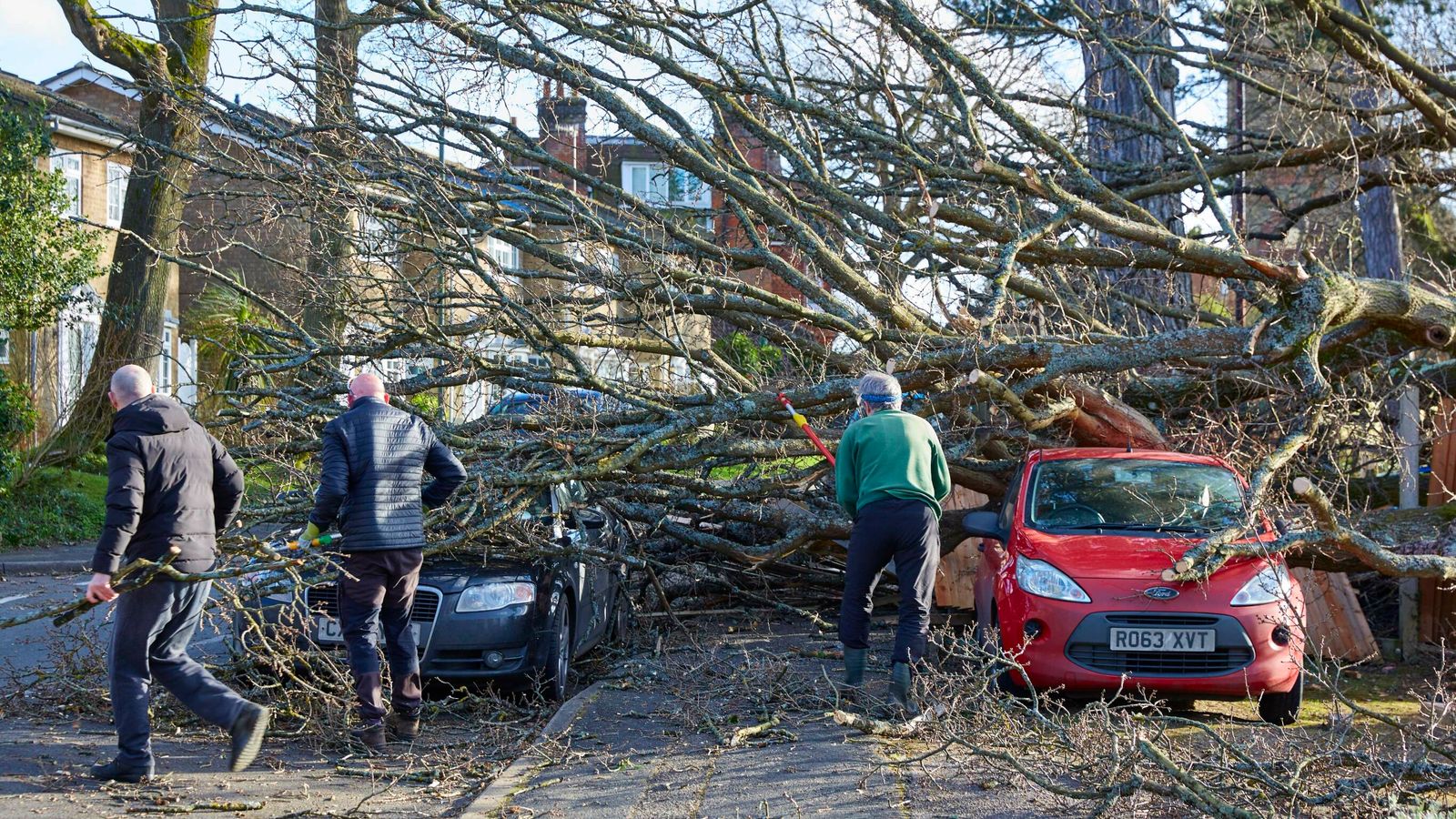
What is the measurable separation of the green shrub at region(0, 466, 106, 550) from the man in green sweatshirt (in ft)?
42.0

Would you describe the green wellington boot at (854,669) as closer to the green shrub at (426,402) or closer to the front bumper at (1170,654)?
the front bumper at (1170,654)

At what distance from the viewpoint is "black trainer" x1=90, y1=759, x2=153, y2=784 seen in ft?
19.0

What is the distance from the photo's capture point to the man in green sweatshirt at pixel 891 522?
7320mm

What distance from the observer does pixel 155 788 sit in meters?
5.74

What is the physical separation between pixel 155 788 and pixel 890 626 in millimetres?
6586

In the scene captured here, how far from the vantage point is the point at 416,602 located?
7484 mm

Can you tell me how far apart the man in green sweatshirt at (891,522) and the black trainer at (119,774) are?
3.75m

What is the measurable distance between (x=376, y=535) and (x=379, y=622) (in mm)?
571

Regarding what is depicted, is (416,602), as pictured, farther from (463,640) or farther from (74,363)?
(74,363)

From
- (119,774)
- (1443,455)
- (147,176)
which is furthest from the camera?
(147,176)

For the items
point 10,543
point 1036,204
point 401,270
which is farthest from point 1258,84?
point 10,543

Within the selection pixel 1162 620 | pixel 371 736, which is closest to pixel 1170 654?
pixel 1162 620

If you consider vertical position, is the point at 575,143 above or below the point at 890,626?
above

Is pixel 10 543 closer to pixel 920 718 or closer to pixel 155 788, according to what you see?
pixel 155 788
